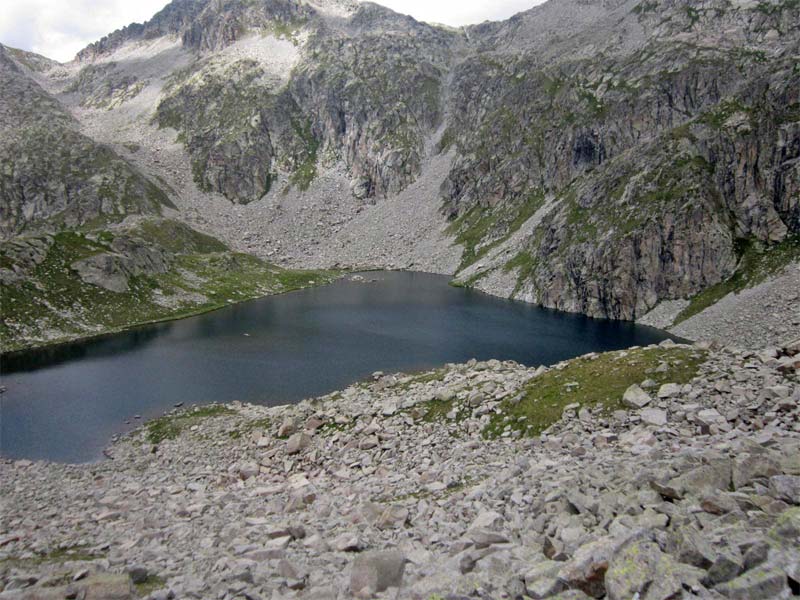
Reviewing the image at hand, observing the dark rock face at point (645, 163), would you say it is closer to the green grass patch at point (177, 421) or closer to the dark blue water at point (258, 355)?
the dark blue water at point (258, 355)

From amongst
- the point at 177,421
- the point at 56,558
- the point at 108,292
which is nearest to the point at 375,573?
A: the point at 56,558

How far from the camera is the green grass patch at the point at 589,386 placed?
96.6 feet

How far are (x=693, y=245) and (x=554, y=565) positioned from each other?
4394 inches

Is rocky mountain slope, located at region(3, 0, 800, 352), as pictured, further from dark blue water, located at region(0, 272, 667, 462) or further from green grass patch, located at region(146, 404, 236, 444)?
green grass patch, located at region(146, 404, 236, 444)

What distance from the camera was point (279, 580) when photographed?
1520cm

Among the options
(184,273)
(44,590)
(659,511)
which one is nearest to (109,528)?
(44,590)

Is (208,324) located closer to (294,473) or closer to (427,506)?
(294,473)

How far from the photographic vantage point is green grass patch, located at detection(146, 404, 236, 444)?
45.8 meters

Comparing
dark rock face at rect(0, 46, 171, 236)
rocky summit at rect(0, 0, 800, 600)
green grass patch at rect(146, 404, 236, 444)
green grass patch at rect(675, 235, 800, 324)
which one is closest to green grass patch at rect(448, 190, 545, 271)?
Result: rocky summit at rect(0, 0, 800, 600)

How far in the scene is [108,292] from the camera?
102 meters

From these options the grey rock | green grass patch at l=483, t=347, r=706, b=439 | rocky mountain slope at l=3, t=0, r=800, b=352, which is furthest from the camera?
rocky mountain slope at l=3, t=0, r=800, b=352

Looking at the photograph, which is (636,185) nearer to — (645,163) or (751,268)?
(645,163)

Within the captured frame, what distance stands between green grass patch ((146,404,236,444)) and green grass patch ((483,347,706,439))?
29521 millimetres

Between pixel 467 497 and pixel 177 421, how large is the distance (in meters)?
36.9
